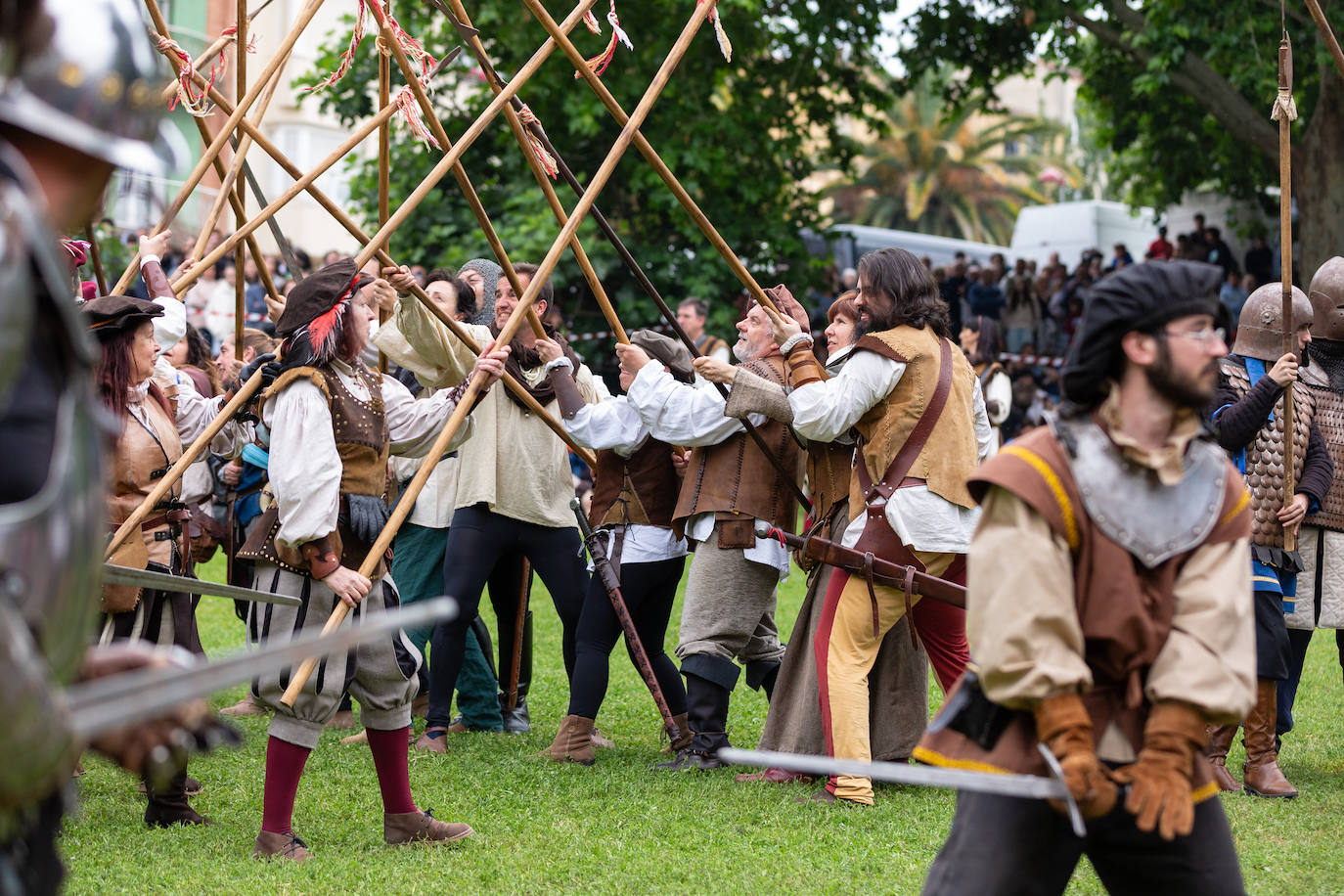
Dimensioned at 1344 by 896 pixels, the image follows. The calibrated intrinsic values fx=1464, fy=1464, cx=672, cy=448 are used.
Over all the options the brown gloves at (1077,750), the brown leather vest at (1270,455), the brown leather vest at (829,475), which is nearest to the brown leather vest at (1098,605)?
the brown gloves at (1077,750)

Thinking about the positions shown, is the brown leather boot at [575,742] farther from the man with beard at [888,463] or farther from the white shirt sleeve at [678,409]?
the white shirt sleeve at [678,409]

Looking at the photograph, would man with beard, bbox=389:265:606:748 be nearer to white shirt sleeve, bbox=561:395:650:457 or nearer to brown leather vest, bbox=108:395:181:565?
white shirt sleeve, bbox=561:395:650:457

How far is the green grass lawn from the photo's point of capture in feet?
14.3

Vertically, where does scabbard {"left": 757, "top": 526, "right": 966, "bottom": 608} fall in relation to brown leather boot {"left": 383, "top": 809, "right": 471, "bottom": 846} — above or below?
above

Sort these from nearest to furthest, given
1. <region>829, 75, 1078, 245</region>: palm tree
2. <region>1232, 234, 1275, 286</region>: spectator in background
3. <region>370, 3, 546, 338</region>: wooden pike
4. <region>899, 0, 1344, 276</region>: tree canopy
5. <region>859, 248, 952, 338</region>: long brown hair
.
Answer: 1. <region>859, 248, 952, 338</region>: long brown hair
2. <region>370, 3, 546, 338</region>: wooden pike
3. <region>899, 0, 1344, 276</region>: tree canopy
4. <region>1232, 234, 1275, 286</region>: spectator in background
5. <region>829, 75, 1078, 245</region>: palm tree

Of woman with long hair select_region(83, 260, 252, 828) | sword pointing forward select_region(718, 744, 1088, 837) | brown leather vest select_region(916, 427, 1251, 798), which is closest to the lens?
sword pointing forward select_region(718, 744, 1088, 837)

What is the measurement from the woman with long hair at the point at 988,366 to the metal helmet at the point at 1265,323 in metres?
4.88

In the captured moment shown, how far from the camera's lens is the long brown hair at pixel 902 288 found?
5.32 metres

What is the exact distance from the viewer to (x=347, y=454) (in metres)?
4.62

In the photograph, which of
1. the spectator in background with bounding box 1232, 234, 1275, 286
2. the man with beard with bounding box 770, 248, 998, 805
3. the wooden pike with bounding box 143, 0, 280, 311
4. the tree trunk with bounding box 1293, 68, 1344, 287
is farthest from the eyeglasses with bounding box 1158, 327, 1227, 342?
the spectator in background with bounding box 1232, 234, 1275, 286

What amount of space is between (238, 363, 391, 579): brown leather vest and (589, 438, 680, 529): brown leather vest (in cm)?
154

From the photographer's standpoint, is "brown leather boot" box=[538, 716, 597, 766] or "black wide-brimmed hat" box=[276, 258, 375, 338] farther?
"brown leather boot" box=[538, 716, 597, 766]

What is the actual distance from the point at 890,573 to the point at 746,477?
84 centimetres

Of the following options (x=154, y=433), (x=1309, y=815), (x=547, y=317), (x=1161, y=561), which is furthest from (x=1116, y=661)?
(x=547, y=317)
